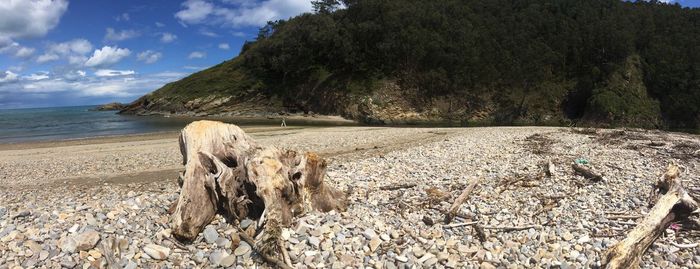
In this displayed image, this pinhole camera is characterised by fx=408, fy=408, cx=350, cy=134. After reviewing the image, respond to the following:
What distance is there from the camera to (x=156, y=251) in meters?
6.72

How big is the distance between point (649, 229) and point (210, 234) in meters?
7.41

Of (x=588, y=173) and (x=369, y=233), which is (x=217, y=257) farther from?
(x=588, y=173)

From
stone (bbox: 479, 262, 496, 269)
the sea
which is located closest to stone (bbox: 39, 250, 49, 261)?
stone (bbox: 479, 262, 496, 269)

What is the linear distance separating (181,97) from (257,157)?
8660 centimetres

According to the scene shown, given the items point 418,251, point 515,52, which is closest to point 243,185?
point 418,251

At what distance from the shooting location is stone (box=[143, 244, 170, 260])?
21.8 ft

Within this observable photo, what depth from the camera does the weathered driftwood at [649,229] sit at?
20.0ft

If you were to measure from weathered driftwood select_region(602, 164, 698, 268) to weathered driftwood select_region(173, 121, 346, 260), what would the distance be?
484 centimetres

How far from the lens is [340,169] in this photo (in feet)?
46.3

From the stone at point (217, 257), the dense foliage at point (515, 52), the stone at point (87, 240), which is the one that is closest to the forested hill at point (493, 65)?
the dense foliage at point (515, 52)

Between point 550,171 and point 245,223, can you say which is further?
point 550,171

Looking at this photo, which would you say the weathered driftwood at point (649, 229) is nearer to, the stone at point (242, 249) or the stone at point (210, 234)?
the stone at point (242, 249)

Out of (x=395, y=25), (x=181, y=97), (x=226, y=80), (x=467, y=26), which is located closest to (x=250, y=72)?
(x=226, y=80)

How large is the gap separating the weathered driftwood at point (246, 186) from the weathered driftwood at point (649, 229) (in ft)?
15.9
